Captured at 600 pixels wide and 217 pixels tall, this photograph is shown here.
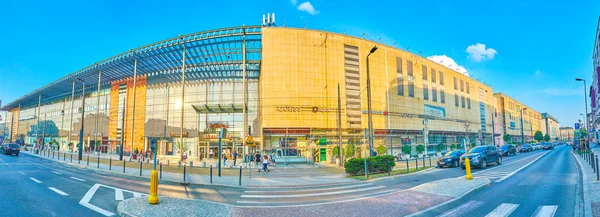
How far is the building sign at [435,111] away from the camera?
172ft

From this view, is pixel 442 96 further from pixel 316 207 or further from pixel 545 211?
pixel 316 207

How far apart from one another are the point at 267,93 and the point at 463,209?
29904 millimetres

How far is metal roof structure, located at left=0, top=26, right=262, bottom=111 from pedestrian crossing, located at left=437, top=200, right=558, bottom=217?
3064cm

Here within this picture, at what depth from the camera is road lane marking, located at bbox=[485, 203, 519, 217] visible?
7.06m

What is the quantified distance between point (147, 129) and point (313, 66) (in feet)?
97.3

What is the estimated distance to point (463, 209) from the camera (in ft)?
25.3

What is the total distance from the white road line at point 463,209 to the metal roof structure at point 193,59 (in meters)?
30.3

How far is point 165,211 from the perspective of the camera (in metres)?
7.73

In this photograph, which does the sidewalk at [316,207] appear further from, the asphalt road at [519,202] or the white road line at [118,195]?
the white road line at [118,195]

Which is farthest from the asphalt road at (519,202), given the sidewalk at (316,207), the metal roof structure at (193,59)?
A: the metal roof structure at (193,59)

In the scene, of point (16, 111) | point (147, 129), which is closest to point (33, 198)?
point (147, 129)

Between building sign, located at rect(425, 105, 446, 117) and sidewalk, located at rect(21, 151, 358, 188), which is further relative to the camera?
building sign, located at rect(425, 105, 446, 117)

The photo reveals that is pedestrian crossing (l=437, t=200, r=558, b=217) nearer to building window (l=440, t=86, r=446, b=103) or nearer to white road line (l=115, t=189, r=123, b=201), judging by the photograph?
white road line (l=115, t=189, r=123, b=201)

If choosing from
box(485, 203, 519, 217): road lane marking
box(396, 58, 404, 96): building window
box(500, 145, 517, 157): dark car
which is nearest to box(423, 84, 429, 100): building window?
box(396, 58, 404, 96): building window
